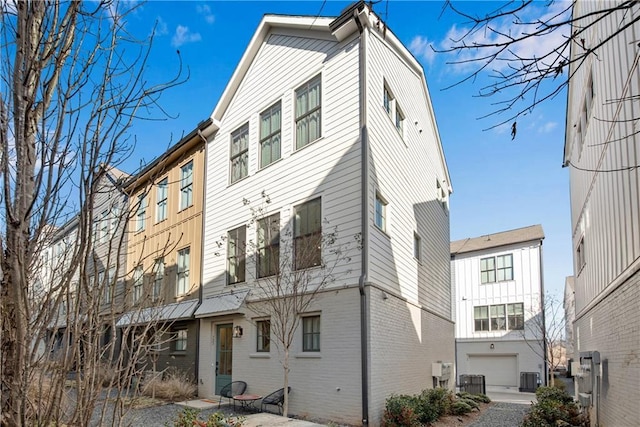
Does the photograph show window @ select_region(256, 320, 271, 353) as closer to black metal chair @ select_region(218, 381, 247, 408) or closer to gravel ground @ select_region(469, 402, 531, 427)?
black metal chair @ select_region(218, 381, 247, 408)

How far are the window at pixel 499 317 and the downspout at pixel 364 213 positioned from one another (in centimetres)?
2105

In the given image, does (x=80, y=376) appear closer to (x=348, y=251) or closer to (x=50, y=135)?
(x=50, y=135)

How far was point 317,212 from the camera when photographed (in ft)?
39.1

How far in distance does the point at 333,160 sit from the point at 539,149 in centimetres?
719

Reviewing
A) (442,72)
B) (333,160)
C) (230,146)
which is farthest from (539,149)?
(230,146)

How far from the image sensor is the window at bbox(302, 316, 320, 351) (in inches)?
444

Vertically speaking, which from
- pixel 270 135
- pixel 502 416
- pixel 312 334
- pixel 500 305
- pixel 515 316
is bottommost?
pixel 502 416

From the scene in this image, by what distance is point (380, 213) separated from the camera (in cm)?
1212

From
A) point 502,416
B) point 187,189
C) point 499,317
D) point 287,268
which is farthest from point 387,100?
point 499,317

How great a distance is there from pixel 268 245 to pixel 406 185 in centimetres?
465

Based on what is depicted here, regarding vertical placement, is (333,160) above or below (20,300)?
above

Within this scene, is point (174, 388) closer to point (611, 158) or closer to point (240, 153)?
point (240, 153)

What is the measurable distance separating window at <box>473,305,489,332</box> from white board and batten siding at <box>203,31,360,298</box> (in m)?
20.2

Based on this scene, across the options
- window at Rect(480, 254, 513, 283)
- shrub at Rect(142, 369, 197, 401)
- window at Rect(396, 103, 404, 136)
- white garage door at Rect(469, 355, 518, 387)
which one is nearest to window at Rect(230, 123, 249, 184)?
window at Rect(396, 103, 404, 136)
